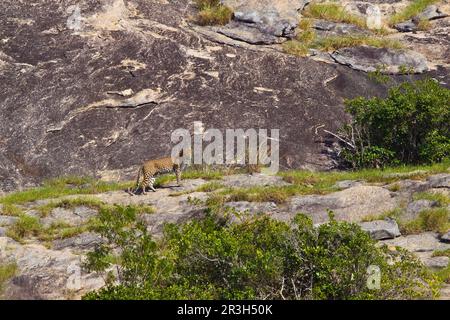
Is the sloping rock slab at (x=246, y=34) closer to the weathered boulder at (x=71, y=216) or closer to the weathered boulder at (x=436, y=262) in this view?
the weathered boulder at (x=71, y=216)

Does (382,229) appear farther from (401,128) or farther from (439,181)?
(401,128)

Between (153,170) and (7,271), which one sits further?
(153,170)

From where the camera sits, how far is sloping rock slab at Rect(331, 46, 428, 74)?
2912 cm

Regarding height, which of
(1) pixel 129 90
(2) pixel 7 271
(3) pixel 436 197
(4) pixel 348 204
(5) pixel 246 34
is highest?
(5) pixel 246 34

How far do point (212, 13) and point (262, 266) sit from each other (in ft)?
56.9

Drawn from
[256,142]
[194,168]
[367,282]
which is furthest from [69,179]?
Answer: [367,282]

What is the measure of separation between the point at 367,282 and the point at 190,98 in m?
13.5

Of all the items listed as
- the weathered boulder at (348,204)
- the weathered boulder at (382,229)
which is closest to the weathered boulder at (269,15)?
the weathered boulder at (348,204)

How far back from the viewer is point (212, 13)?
30.3 metres

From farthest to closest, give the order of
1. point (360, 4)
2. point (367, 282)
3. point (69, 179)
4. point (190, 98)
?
point (360, 4) < point (190, 98) < point (69, 179) < point (367, 282)

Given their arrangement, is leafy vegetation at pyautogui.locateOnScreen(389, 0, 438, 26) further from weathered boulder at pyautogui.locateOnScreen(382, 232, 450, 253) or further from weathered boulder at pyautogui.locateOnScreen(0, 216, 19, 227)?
weathered boulder at pyautogui.locateOnScreen(0, 216, 19, 227)

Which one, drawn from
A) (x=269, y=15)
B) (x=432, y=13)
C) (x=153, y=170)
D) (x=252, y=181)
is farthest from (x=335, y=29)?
(x=153, y=170)
